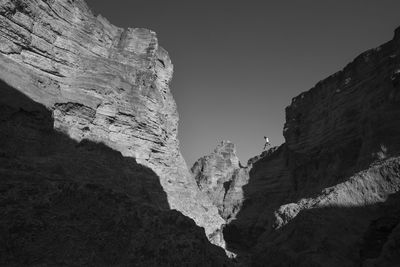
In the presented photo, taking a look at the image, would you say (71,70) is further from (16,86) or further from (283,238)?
(283,238)

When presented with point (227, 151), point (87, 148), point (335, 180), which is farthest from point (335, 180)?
point (227, 151)

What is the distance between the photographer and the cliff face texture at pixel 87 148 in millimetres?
11562

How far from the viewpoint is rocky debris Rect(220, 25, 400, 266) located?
53.8 ft

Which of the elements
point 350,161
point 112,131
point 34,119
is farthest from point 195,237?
point 350,161

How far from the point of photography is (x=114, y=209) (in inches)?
531

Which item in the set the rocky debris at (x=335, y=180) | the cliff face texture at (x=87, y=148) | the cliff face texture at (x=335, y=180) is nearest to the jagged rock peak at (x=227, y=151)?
the cliff face texture at (x=335, y=180)

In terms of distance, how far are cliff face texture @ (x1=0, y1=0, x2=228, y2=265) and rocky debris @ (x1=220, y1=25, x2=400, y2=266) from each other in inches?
287

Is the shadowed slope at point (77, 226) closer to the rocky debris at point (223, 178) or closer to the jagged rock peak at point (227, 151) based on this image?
the rocky debris at point (223, 178)

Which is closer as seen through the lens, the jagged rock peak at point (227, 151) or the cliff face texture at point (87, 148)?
the cliff face texture at point (87, 148)

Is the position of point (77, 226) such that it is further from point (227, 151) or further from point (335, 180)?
point (227, 151)

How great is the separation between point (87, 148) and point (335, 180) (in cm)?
2761

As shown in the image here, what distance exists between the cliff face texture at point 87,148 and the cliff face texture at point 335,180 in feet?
23.9

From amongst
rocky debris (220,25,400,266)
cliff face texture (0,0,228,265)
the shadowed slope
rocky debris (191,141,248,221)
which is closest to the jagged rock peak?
rocky debris (191,141,248,221)

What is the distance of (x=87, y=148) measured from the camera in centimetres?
2453
